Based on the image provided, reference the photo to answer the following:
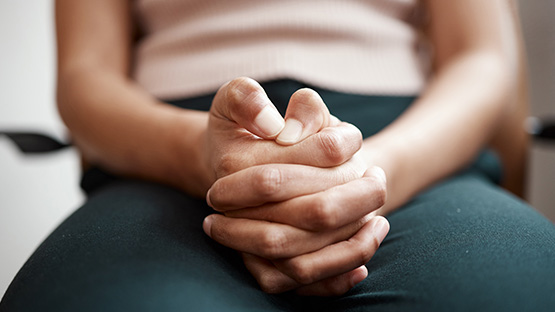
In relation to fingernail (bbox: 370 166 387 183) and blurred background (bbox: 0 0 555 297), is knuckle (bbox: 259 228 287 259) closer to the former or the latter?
fingernail (bbox: 370 166 387 183)

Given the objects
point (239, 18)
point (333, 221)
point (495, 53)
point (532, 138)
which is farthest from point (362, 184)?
point (532, 138)

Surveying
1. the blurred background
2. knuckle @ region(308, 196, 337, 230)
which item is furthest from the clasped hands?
the blurred background

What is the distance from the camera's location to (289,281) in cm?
40

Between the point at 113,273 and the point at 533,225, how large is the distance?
424 millimetres

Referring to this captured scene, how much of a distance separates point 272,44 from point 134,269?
17.4 inches

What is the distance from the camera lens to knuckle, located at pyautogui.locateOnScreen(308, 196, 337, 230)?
367 mm

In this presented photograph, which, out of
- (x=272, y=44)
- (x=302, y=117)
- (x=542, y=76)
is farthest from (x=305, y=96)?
(x=542, y=76)

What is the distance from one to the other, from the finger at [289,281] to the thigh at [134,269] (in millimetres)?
11

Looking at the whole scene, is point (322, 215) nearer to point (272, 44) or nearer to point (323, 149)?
Result: point (323, 149)

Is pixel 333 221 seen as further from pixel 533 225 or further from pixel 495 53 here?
pixel 495 53

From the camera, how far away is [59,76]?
735 millimetres

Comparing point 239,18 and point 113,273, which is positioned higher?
point 239,18

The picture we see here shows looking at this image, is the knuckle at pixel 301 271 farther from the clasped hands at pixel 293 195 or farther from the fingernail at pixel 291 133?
the fingernail at pixel 291 133

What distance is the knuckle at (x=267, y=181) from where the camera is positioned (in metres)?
0.37
